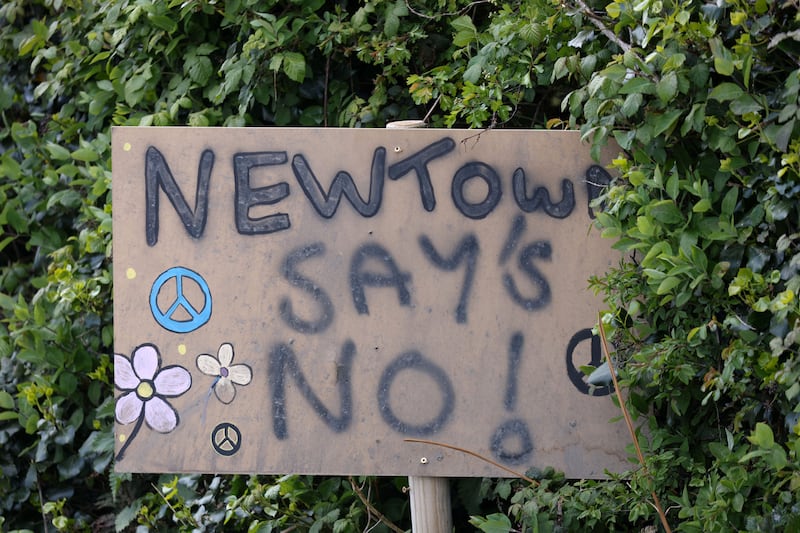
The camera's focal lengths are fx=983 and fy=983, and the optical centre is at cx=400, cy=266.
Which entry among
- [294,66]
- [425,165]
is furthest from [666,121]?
[294,66]

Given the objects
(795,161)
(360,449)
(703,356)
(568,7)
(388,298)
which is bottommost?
(360,449)

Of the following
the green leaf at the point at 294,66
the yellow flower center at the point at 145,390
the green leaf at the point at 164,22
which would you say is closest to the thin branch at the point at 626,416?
the yellow flower center at the point at 145,390

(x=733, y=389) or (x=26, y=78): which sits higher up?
(x=26, y=78)

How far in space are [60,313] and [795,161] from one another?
2190mm

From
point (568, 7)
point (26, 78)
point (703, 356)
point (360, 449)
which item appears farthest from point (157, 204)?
point (26, 78)

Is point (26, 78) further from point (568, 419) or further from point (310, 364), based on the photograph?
point (568, 419)

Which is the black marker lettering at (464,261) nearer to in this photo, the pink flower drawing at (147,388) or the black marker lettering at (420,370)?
the black marker lettering at (420,370)

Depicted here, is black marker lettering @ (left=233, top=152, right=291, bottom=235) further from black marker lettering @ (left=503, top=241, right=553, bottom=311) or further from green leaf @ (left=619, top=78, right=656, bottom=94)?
green leaf @ (left=619, top=78, right=656, bottom=94)

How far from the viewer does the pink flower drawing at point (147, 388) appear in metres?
2.00

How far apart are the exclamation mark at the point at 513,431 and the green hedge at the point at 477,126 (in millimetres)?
72

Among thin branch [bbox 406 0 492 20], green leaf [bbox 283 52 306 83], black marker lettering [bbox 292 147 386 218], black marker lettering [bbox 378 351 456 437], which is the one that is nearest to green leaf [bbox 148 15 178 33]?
green leaf [bbox 283 52 306 83]

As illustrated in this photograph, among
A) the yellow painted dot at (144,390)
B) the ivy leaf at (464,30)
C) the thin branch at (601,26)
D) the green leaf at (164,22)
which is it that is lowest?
the yellow painted dot at (144,390)

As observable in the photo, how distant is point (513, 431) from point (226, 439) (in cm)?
58

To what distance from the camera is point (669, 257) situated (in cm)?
173
